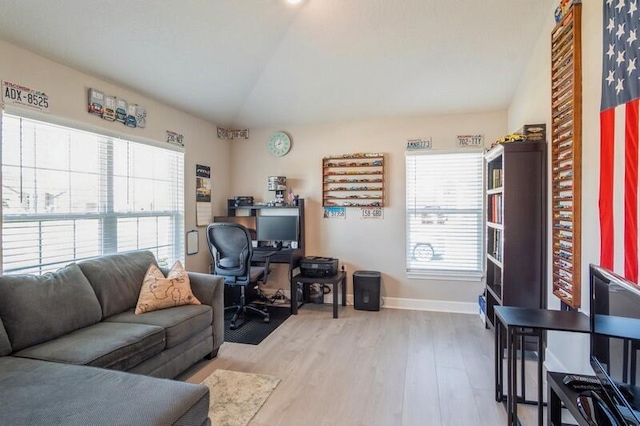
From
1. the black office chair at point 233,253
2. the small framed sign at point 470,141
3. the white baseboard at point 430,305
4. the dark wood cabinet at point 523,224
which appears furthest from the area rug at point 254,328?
Result: the small framed sign at point 470,141

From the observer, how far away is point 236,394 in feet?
7.11

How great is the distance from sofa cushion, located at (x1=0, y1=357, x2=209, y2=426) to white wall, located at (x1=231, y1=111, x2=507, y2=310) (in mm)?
2877

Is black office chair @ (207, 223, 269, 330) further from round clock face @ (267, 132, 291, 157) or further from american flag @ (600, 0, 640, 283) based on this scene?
american flag @ (600, 0, 640, 283)

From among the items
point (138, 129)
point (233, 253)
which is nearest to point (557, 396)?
point (233, 253)

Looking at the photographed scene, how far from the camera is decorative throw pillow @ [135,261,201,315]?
2.45 metres

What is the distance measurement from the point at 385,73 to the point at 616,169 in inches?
87.8

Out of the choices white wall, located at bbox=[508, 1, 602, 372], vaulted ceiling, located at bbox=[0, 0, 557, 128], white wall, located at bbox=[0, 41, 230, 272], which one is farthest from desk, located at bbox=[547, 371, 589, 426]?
white wall, located at bbox=[0, 41, 230, 272]

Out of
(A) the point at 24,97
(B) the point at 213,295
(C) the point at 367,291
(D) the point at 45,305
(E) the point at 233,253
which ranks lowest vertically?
(C) the point at 367,291

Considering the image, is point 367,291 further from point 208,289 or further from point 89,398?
point 89,398

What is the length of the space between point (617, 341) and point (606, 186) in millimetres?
952

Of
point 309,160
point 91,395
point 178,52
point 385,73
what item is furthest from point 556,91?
point 91,395

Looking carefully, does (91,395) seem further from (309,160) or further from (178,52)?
(309,160)

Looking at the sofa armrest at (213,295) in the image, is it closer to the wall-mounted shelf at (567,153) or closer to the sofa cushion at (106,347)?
the sofa cushion at (106,347)

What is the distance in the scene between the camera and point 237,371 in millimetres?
2480
